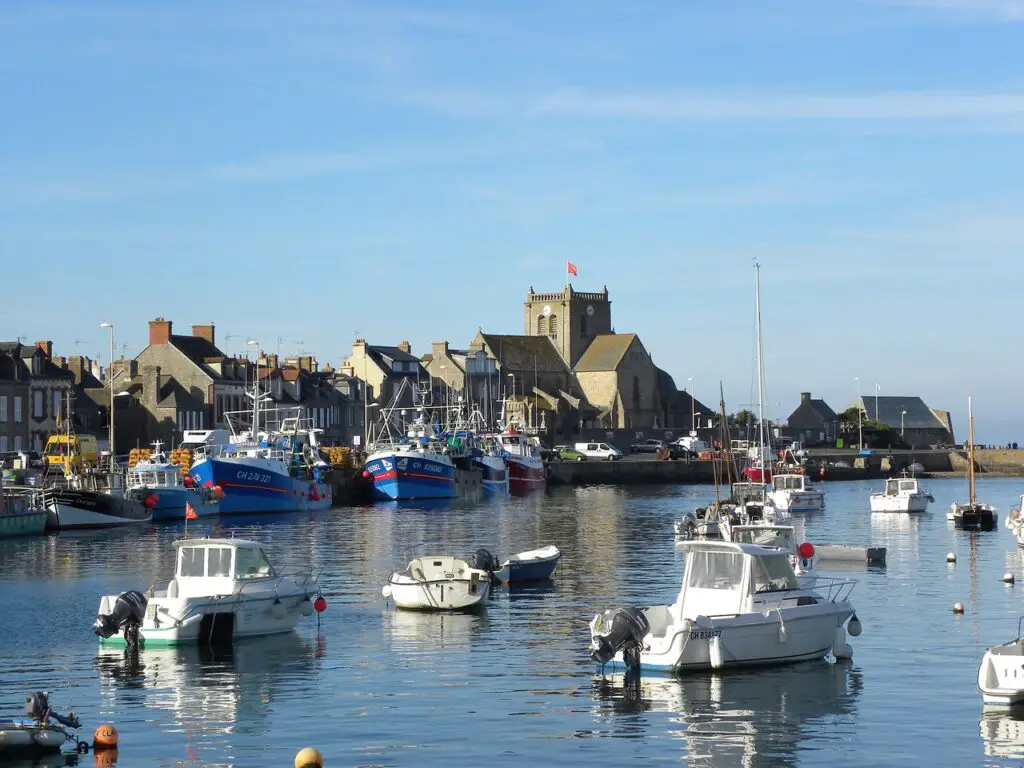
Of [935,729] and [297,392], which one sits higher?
[297,392]

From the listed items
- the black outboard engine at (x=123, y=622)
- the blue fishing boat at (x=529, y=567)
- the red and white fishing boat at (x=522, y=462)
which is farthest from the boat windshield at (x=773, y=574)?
the red and white fishing boat at (x=522, y=462)

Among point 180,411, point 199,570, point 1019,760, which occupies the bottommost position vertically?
point 1019,760

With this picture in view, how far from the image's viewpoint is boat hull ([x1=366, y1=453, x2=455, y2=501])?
104000 mm

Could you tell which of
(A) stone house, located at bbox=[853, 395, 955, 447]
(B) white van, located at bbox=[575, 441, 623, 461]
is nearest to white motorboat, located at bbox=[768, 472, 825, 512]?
(B) white van, located at bbox=[575, 441, 623, 461]

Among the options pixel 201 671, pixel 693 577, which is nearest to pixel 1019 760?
pixel 693 577

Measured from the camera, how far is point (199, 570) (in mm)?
36594

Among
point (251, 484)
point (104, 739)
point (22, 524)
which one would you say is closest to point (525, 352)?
point (251, 484)

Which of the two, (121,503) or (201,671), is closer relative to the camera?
(201,671)

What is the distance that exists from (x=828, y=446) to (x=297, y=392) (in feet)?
254

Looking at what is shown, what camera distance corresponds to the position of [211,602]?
35.3 m

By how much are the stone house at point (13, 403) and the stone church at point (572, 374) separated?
60.5 meters

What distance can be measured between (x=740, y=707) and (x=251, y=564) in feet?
45.2

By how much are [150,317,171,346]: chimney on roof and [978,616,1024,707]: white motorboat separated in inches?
3974

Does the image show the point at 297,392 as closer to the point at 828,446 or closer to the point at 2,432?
the point at 2,432
